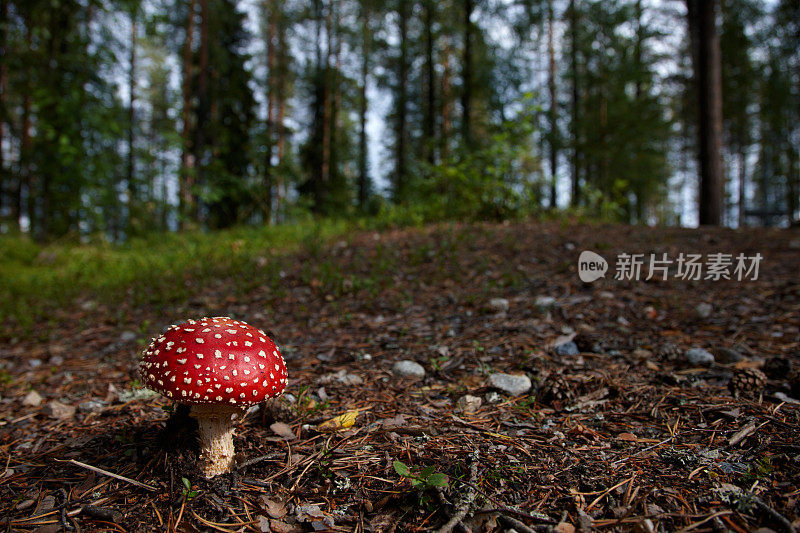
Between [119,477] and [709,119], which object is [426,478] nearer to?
[119,477]

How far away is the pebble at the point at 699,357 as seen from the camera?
287 centimetres

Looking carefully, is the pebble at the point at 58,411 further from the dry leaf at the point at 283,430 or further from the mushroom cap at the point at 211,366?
the dry leaf at the point at 283,430

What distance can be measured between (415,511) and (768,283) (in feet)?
15.7

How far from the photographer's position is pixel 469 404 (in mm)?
2465

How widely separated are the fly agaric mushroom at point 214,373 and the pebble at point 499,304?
2.42 metres

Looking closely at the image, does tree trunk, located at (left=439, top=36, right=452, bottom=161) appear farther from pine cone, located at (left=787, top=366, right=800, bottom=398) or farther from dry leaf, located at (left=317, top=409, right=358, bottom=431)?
dry leaf, located at (left=317, top=409, right=358, bottom=431)

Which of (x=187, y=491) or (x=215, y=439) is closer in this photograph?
(x=187, y=491)

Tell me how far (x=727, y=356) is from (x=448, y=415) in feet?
6.80

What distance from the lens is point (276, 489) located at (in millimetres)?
1789

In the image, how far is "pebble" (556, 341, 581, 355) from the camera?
3.09 meters

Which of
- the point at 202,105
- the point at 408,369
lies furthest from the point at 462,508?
the point at 202,105

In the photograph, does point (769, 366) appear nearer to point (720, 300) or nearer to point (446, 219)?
point (720, 300)

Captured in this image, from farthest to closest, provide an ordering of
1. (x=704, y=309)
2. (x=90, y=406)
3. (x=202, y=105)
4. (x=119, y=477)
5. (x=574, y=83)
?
(x=574, y=83)
(x=202, y=105)
(x=704, y=309)
(x=90, y=406)
(x=119, y=477)

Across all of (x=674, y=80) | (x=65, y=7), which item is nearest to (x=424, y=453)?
(x=65, y=7)
